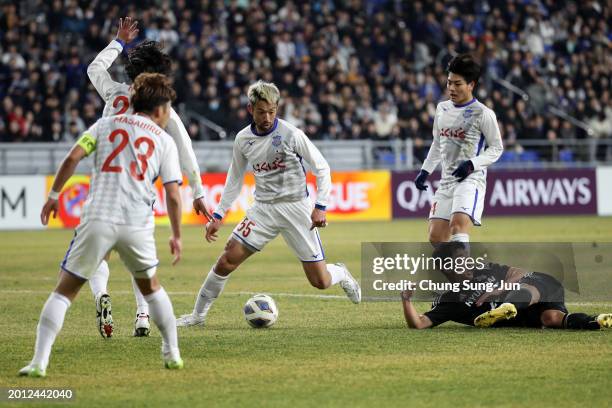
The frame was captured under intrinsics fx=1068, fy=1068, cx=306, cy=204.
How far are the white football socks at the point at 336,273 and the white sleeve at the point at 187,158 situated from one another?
1837 mm

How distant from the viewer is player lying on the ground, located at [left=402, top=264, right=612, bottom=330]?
8992mm

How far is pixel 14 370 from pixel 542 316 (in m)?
4.38

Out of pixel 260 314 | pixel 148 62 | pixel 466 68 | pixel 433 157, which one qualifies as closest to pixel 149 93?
pixel 148 62

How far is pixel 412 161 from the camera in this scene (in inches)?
1045

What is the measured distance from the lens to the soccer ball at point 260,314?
379 inches

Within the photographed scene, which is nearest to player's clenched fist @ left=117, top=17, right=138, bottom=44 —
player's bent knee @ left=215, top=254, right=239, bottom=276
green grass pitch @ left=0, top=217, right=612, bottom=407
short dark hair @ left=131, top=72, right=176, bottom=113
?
player's bent knee @ left=215, top=254, right=239, bottom=276

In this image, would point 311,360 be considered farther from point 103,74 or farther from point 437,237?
point 103,74

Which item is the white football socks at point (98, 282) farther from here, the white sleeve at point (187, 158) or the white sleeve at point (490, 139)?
the white sleeve at point (490, 139)

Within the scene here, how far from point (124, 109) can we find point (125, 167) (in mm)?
2096

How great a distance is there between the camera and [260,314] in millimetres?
9633

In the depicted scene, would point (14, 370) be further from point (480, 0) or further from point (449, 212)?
point (480, 0)

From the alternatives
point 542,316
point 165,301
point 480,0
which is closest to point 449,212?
point 542,316

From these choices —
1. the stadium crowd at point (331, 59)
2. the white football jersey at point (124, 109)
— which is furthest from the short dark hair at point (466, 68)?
the stadium crowd at point (331, 59)

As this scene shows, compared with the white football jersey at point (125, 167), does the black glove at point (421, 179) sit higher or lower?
lower
